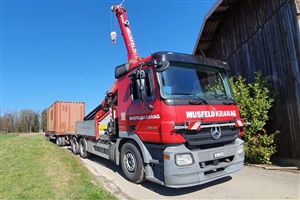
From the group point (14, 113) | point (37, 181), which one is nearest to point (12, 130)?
point (14, 113)

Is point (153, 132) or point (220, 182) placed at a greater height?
point (153, 132)

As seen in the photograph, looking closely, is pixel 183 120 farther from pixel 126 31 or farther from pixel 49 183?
pixel 126 31

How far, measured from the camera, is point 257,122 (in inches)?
282

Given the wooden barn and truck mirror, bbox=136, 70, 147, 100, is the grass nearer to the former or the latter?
truck mirror, bbox=136, 70, 147, 100

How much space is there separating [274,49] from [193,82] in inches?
175

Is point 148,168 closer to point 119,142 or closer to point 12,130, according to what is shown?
point 119,142

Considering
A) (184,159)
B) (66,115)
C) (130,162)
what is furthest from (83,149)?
(66,115)

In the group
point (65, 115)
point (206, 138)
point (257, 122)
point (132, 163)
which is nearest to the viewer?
point (206, 138)

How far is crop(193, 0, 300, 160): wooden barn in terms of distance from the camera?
6.80 meters

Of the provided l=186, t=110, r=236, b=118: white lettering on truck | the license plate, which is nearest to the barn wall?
l=186, t=110, r=236, b=118: white lettering on truck

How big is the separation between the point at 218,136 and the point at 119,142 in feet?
8.87

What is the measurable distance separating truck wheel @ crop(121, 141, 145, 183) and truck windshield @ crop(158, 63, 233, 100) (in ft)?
5.63

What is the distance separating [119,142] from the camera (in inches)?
243

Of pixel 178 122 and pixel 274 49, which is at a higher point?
pixel 274 49
